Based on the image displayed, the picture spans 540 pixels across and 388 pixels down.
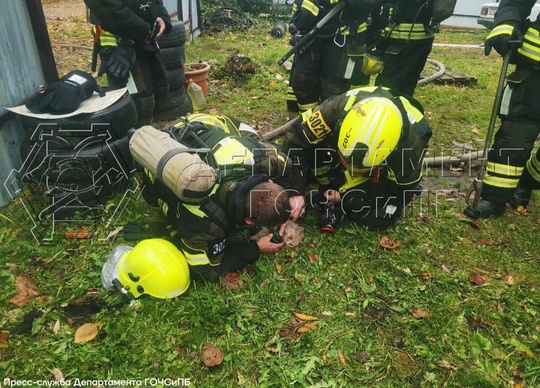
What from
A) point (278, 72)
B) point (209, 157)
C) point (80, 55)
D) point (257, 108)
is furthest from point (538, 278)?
point (80, 55)

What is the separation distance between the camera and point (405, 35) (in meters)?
5.04

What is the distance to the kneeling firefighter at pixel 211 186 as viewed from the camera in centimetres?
259

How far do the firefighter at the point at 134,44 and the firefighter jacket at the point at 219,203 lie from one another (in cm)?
137

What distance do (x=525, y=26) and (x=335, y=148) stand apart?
205 cm

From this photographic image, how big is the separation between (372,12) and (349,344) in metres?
4.25

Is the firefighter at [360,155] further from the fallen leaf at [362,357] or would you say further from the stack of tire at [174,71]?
the stack of tire at [174,71]

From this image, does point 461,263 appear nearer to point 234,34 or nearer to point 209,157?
point 209,157

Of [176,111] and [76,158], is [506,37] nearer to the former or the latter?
[76,158]

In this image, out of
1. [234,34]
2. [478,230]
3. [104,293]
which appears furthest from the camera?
[234,34]

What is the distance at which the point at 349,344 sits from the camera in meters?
2.80

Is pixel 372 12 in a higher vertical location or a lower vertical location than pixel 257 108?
higher

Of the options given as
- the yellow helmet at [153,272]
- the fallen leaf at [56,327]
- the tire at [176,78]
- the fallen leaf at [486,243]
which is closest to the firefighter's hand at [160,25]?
the tire at [176,78]

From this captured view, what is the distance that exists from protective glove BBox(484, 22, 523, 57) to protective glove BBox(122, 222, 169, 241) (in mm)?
3353

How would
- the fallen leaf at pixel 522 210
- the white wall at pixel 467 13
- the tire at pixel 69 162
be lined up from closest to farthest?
1. the tire at pixel 69 162
2. the fallen leaf at pixel 522 210
3. the white wall at pixel 467 13
